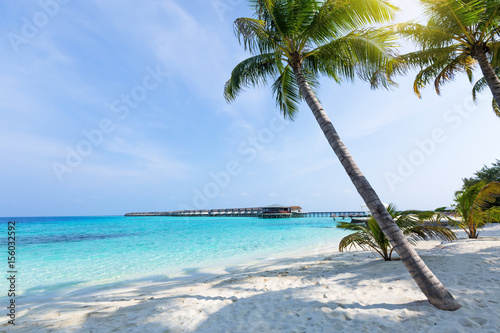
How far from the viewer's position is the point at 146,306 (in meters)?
4.27

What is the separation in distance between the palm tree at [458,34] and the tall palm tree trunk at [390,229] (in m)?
4.79

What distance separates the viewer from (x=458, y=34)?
23.0ft

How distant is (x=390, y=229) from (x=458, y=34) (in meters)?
7.23

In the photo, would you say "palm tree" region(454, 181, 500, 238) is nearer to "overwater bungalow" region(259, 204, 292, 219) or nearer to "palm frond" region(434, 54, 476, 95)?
"palm frond" region(434, 54, 476, 95)

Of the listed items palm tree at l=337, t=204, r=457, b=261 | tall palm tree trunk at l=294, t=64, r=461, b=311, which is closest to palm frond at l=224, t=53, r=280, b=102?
tall palm tree trunk at l=294, t=64, r=461, b=311

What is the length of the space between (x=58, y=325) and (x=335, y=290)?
4531mm

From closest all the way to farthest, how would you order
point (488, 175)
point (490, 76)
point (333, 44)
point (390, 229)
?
point (390, 229) → point (333, 44) → point (490, 76) → point (488, 175)

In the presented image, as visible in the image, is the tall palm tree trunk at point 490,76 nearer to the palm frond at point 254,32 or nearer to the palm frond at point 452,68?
the palm frond at point 452,68

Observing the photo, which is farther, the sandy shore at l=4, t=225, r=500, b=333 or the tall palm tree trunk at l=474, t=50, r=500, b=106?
the tall palm tree trunk at l=474, t=50, r=500, b=106

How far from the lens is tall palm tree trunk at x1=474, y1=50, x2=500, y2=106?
6302 mm

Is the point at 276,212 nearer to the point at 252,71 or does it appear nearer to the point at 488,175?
the point at 488,175

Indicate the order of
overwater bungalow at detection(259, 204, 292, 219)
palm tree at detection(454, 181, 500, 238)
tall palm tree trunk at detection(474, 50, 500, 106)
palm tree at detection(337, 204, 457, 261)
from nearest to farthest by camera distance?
palm tree at detection(337, 204, 457, 261) < tall palm tree trunk at detection(474, 50, 500, 106) < palm tree at detection(454, 181, 500, 238) < overwater bungalow at detection(259, 204, 292, 219)

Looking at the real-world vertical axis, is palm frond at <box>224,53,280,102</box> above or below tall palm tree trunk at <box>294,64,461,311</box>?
above

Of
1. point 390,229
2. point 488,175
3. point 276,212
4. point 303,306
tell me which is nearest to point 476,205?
point 390,229
